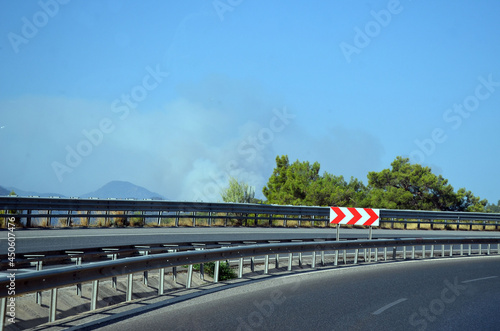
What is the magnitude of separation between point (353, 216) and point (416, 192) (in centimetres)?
4740

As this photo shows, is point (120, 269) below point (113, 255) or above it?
above

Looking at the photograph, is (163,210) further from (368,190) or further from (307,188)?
(368,190)

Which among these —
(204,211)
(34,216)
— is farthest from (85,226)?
(204,211)

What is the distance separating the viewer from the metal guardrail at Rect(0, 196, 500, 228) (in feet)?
73.5

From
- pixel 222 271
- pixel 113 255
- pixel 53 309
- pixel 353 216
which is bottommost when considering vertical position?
pixel 222 271

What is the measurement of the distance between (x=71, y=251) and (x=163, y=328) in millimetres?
4663

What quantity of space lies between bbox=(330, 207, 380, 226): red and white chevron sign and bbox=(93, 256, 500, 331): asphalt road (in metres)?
5.07

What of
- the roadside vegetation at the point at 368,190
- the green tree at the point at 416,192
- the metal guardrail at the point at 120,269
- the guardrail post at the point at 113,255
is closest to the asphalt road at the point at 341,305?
the metal guardrail at the point at 120,269

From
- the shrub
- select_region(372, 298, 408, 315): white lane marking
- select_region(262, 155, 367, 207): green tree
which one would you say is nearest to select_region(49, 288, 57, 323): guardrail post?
select_region(372, 298, 408, 315): white lane marking

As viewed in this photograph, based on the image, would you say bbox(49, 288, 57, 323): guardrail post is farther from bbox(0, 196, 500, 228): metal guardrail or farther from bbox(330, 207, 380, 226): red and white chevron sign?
bbox(330, 207, 380, 226): red and white chevron sign

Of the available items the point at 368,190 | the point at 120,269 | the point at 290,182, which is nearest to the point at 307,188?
the point at 290,182

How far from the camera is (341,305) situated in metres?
10.4

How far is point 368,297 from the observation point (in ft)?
37.8

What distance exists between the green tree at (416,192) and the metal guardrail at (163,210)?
991 inches
